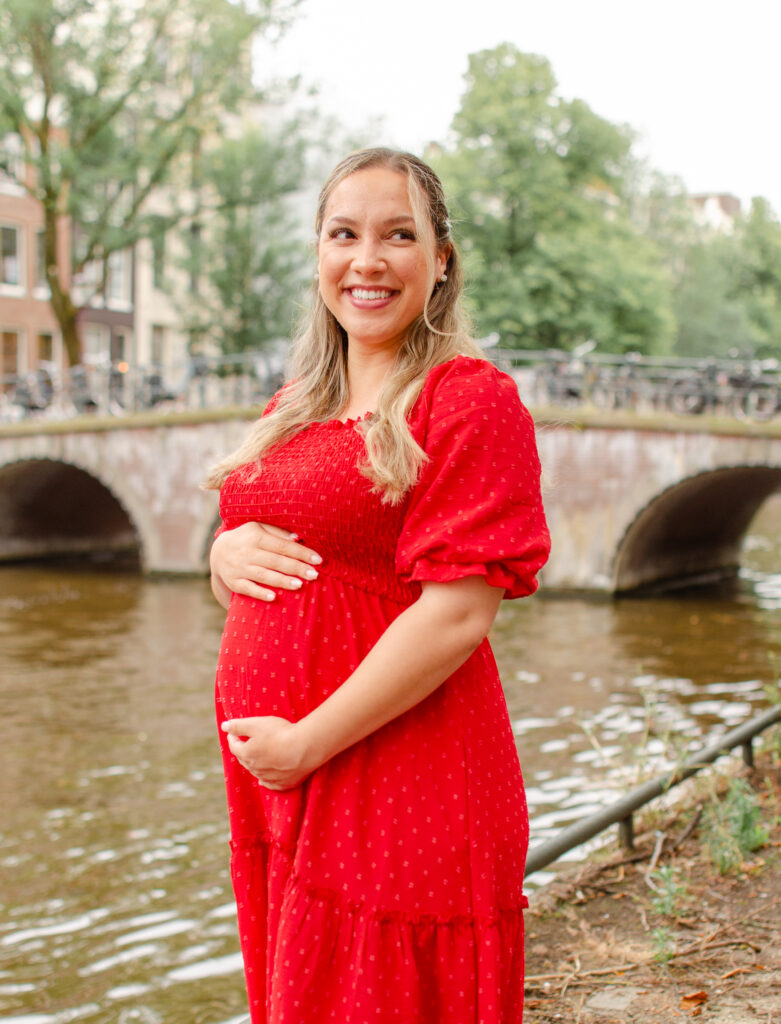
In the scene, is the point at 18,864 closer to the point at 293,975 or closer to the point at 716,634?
the point at 293,975

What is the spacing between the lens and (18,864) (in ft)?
19.2

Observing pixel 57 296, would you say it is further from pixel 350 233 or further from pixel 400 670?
pixel 400 670

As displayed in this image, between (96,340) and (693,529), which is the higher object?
(96,340)

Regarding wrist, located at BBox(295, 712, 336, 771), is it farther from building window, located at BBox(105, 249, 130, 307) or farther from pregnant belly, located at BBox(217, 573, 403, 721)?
building window, located at BBox(105, 249, 130, 307)

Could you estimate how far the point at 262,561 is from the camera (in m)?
1.69

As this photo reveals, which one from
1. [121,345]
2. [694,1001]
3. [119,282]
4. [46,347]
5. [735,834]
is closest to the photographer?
[694,1001]

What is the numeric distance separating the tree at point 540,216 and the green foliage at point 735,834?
21.6 m

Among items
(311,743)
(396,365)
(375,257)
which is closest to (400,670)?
(311,743)

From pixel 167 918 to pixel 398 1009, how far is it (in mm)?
3990

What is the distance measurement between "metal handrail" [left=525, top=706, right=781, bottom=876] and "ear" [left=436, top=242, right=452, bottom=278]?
5.05ft

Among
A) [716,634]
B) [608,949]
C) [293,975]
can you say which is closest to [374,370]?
[293,975]

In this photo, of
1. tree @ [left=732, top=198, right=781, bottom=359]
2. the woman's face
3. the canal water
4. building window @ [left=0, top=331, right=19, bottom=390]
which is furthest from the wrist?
tree @ [left=732, top=198, right=781, bottom=359]

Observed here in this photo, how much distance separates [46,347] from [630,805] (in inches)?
984

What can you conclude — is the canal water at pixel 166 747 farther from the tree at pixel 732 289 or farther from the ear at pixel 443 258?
the tree at pixel 732 289
